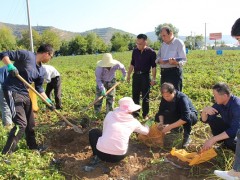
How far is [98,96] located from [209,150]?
2567mm

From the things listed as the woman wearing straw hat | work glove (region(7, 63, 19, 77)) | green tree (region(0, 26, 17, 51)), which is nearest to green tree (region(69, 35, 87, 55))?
green tree (region(0, 26, 17, 51))

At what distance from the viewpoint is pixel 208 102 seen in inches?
245

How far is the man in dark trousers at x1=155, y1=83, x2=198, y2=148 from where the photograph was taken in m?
3.96

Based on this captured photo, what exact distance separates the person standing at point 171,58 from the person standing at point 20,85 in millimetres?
1892

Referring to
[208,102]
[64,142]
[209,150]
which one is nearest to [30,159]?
[64,142]

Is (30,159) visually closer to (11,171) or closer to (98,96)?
(11,171)

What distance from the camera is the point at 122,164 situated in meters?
3.71

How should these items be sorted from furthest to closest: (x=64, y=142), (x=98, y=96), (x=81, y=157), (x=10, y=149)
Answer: (x=98, y=96), (x=64, y=142), (x=81, y=157), (x=10, y=149)

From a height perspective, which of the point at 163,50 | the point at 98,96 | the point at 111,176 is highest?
the point at 163,50

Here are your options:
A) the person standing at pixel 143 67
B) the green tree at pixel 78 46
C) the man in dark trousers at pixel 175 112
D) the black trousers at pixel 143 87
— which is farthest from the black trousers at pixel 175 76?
the green tree at pixel 78 46

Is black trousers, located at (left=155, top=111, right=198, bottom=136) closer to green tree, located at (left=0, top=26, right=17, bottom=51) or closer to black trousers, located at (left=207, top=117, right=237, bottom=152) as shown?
black trousers, located at (left=207, top=117, right=237, bottom=152)

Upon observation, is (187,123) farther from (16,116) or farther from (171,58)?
(16,116)

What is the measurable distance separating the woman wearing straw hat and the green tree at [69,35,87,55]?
55.9m

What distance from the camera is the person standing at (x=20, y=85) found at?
370cm
